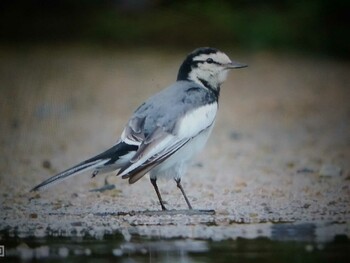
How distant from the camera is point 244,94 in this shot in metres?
9.42

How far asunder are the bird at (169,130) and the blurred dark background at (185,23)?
448 cm

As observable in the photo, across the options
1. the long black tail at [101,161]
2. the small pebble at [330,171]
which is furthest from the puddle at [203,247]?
the small pebble at [330,171]

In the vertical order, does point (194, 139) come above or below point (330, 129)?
below

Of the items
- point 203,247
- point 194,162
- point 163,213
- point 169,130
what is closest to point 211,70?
point 169,130

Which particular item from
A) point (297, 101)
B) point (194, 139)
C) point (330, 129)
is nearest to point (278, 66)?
point (297, 101)

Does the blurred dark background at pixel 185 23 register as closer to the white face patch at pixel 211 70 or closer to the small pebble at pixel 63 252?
the white face patch at pixel 211 70

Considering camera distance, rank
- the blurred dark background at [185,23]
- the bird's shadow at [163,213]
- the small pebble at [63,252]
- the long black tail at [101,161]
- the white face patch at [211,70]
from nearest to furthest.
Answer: the small pebble at [63,252] < the long black tail at [101,161] < the bird's shadow at [163,213] < the white face patch at [211,70] < the blurred dark background at [185,23]

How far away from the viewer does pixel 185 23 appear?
35.9 feet

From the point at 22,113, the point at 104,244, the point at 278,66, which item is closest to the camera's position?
the point at 104,244

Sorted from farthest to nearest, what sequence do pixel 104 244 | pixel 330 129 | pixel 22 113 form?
pixel 22 113 → pixel 330 129 → pixel 104 244

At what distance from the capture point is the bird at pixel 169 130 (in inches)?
204

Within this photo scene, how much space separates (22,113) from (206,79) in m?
3.25

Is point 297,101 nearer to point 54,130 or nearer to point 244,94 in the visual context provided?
point 244,94

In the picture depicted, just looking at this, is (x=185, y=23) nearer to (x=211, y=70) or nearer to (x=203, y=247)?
(x=211, y=70)
